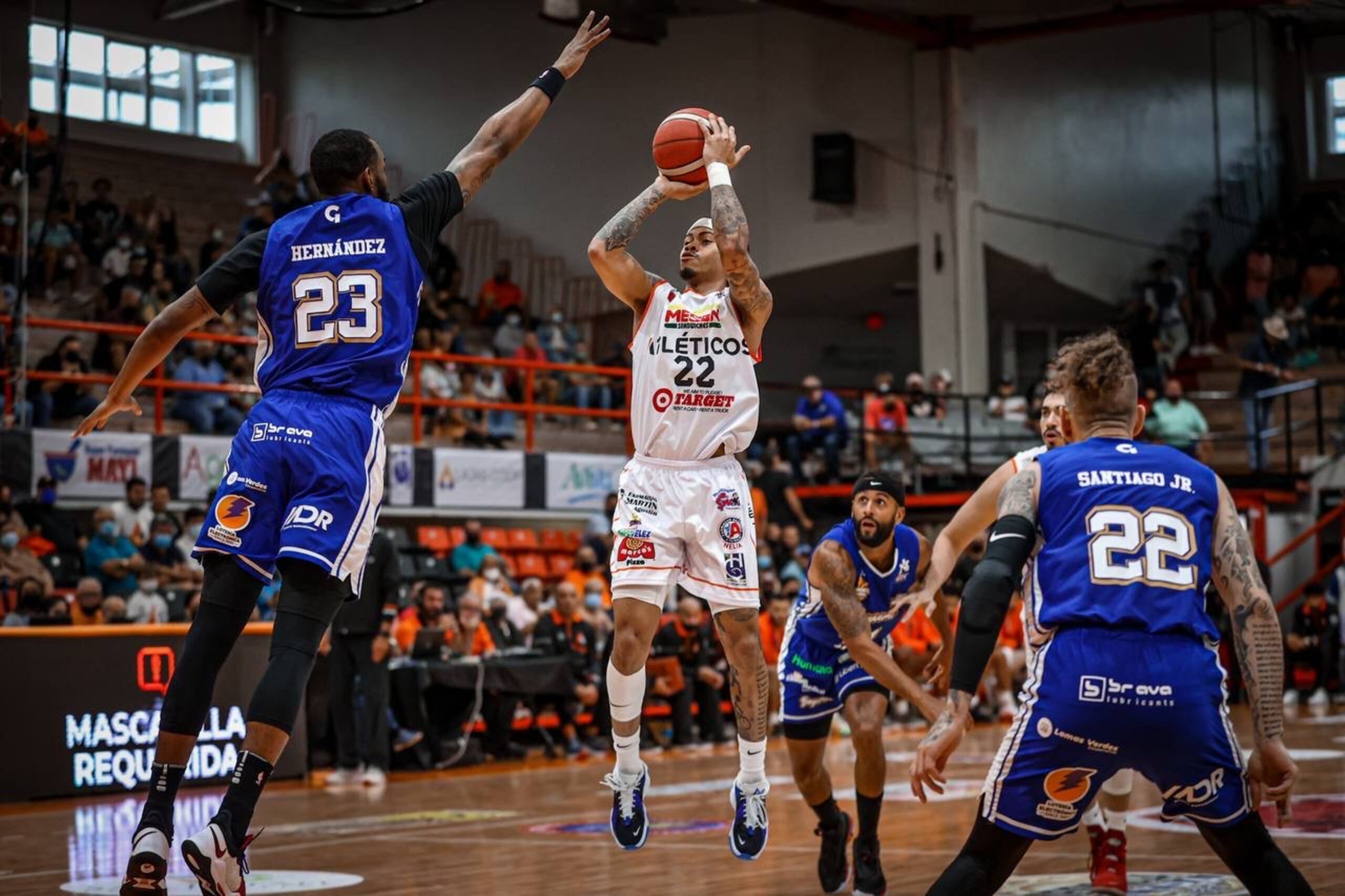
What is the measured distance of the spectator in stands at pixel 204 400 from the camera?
18141mm

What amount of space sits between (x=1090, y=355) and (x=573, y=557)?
54.0ft

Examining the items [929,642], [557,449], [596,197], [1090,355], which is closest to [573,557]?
[557,449]

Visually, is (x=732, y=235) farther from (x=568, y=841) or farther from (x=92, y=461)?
(x=92, y=461)

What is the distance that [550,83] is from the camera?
20.1 feet

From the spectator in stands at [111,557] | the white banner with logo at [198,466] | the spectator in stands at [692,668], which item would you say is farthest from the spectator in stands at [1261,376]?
the spectator in stands at [111,557]

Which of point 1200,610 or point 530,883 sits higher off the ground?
point 1200,610

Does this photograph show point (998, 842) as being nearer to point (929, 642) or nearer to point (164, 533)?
point (164, 533)

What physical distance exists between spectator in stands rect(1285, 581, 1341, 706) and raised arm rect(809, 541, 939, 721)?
15.4 m

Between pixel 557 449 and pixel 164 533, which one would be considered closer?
pixel 164 533

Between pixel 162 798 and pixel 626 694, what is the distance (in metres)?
2.34

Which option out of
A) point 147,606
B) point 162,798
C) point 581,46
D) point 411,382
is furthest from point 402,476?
point 162,798

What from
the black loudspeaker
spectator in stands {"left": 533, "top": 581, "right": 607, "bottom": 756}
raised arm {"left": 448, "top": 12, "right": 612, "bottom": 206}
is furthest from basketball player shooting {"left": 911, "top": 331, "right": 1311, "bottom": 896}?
the black loudspeaker

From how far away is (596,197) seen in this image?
95.0ft

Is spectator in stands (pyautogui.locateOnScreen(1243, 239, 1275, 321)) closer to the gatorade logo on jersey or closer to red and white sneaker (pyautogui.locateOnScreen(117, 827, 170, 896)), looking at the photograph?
A: the gatorade logo on jersey
